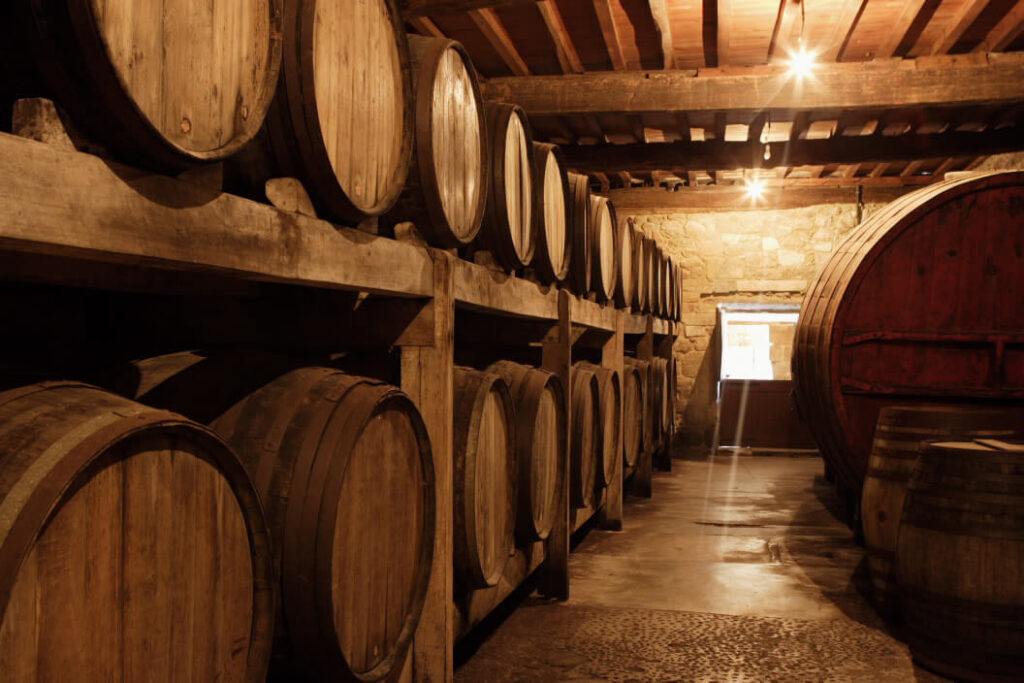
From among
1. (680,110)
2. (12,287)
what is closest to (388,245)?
(12,287)

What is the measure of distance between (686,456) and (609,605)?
22.4ft

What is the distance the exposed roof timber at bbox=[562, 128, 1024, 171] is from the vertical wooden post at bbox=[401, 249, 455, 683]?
6.22m

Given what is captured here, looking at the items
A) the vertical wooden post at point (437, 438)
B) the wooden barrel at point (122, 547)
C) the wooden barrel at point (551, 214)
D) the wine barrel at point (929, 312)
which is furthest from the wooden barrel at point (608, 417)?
the wooden barrel at point (122, 547)

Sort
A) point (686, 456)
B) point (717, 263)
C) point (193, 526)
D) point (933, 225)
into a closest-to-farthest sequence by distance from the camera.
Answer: point (193, 526) → point (933, 225) → point (686, 456) → point (717, 263)

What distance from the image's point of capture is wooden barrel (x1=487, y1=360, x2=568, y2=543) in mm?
3336

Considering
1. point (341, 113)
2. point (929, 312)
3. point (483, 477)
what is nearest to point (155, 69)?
point (341, 113)

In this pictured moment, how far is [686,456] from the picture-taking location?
10.7 meters

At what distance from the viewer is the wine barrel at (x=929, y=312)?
15.9ft

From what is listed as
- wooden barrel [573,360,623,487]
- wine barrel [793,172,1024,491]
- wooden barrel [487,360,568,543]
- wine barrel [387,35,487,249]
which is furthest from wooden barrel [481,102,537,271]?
wine barrel [793,172,1024,491]

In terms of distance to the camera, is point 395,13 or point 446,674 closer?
point 395,13

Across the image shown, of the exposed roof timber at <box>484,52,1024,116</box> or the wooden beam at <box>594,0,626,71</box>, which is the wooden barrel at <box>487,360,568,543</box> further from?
the exposed roof timber at <box>484,52,1024,116</box>

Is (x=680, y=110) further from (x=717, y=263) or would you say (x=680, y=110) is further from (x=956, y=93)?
(x=717, y=263)

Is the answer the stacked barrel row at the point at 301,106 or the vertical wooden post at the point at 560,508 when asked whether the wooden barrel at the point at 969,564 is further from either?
the stacked barrel row at the point at 301,106

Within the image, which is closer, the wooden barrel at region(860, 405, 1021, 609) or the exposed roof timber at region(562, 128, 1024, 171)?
the wooden barrel at region(860, 405, 1021, 609)
